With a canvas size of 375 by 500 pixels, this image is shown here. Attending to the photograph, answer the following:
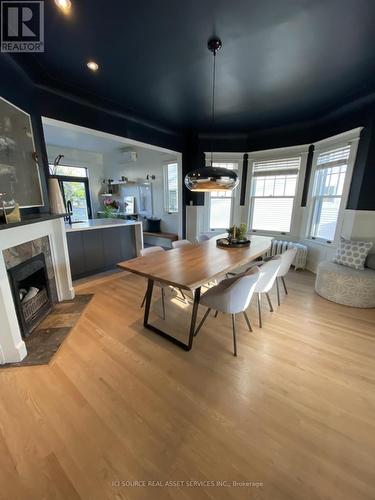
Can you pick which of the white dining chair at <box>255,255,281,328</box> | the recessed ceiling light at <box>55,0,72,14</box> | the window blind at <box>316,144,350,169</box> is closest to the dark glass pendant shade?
the white dining chair at <box>255,255,281,328</box>

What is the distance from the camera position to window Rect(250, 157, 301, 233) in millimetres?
4240

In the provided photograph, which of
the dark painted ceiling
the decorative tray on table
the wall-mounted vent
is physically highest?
the dark painted ceiling

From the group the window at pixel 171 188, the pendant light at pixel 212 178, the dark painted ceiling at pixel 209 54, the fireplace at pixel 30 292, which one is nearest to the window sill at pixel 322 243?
the dark painted ceiling at pixel 209 54

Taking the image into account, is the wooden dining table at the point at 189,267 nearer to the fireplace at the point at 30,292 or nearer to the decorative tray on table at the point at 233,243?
the decorative tray on table at the point at 233,243

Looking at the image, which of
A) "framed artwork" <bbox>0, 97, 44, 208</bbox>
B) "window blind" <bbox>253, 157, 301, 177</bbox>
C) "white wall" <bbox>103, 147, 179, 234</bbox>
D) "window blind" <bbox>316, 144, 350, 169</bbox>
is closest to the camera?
"framed artwork" <bbox>0, 97, 44, 208</bbox>

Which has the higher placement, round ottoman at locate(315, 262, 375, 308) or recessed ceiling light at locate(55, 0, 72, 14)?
recessed ceiling light at locate(55, 0, 72, 14)

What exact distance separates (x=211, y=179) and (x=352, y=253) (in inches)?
96.8

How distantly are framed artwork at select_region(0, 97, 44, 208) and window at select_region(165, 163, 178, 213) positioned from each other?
3.30 meters

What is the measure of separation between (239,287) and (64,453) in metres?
1.58

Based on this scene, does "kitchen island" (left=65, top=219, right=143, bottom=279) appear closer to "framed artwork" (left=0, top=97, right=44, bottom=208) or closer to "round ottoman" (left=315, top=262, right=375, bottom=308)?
"framed artwork" (left=0, top=97, right=44, bottom=208)

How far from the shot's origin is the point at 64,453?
120 centimetres

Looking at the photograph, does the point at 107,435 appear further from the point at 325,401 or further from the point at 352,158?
the point at 352,158

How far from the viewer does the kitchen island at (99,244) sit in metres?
3.34

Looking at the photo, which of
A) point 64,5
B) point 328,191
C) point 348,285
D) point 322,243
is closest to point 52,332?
point 64,5
